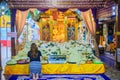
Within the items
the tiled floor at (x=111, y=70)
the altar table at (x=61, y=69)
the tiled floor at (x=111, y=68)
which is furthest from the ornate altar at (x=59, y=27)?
the altar table at (x=61, y=69)

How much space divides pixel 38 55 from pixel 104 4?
220 inches

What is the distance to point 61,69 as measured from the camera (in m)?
10.0

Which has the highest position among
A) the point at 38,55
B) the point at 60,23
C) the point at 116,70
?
the point at 60,23

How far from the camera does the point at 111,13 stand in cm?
1400

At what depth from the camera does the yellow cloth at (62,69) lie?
9.98 meters

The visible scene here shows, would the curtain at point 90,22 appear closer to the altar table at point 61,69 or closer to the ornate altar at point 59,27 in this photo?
the ornate altar at point 59,27

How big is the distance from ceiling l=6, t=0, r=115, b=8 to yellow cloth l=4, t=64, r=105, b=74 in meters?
3.86

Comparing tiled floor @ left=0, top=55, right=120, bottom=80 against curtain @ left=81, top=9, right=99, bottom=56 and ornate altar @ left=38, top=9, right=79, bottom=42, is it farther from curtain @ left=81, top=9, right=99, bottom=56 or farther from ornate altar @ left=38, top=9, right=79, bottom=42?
ornate altar @ left=38, top=9, right=79, bottom=42

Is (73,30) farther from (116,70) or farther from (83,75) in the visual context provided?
(83,75)

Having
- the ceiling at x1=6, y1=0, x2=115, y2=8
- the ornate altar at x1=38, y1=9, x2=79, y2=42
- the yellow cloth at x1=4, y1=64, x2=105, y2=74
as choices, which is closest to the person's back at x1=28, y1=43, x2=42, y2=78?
the yellow cloth at x1=4, y1=64, x2=105, y2=74

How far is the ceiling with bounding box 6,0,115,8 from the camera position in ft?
42.9

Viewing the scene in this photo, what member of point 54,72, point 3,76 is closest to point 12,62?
point 3,76

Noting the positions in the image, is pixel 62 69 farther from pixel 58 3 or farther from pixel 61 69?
pixel 58 3

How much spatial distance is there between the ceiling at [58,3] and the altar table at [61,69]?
12.7 ft
